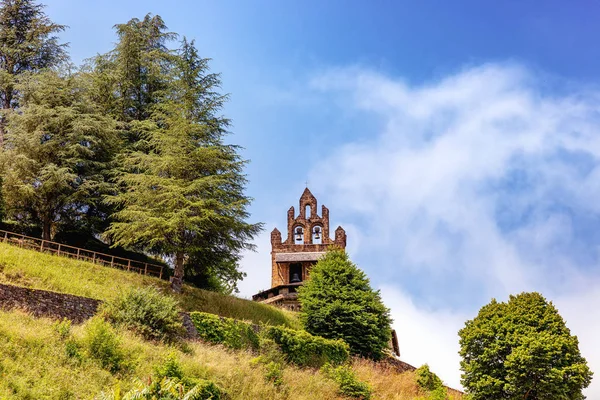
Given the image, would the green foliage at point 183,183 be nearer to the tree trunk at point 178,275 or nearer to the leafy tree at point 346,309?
the tree trunk at point 178,275

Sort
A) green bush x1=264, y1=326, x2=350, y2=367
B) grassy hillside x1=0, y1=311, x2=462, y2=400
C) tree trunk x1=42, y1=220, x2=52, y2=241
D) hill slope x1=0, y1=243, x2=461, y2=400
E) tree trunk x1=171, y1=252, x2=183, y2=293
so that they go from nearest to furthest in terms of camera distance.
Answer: grassy hillside x1=0, y1=311, x2=462, y2=400, hill slope x1=0, y1=243, x2=461, y2=400, green bush x1=264, y1=326, x2=350, y2=367, tree trunk x1=171, y1=252, x2=183, y2=293, tree trunk x1=42, y1=220, x2=52, y2=241

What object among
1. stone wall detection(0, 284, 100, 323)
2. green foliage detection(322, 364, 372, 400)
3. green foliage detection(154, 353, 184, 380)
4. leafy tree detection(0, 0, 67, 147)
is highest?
leafy tree detection(0, 0, 67, 147)

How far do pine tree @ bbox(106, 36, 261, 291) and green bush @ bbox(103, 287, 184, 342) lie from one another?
25.4 feet

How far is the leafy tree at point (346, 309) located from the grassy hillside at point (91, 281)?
289 centimetres

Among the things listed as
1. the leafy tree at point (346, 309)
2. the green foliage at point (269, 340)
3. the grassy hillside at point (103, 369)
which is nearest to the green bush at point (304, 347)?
the green foliage at point (269, 340)

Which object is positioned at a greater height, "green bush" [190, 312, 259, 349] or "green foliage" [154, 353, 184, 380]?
"green bush" [190, 312, 259, 349]

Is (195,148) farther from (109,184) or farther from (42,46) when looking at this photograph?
(42,46)

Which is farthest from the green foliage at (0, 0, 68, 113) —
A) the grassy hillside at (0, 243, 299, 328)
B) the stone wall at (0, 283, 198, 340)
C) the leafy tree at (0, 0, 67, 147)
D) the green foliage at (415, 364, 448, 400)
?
the green foliage at (415, 364, 448, 400)

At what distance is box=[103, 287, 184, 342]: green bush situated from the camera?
64.3ft

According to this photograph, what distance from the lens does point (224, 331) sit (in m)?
22.0

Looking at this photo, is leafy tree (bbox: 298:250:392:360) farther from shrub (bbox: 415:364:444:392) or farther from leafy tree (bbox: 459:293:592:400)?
leafy tree (bbox: 459:293:592:400)

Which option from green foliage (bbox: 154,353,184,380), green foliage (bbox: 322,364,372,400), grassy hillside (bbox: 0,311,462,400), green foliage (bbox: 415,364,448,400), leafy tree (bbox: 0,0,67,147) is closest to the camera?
grassy hillside (bbox: 0,311,462,400)

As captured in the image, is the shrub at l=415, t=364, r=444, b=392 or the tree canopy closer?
the shrub at l=415, t=364, r=444, b=392

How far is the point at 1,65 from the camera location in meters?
38.7
